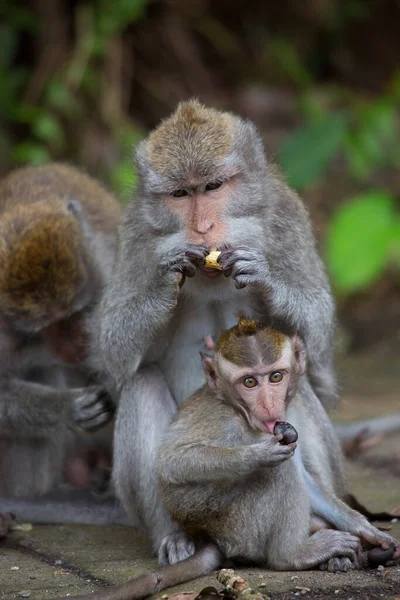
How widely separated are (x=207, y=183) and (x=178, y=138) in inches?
11.4

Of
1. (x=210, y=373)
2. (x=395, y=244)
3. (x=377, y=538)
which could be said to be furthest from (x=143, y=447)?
(x=395, y=244)

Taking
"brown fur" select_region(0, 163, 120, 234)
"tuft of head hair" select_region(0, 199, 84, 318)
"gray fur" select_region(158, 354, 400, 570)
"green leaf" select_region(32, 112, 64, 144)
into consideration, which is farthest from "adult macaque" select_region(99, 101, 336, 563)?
"green leaf" select_region(32, 112, 64, 144)

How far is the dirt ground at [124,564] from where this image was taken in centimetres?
445

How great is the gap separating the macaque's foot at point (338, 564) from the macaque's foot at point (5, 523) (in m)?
1.90

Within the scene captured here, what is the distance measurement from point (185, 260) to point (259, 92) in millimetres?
9845

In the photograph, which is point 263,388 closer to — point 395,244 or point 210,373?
Result: point 210,373

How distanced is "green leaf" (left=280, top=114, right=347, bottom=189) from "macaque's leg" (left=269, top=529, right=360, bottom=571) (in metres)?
5.96

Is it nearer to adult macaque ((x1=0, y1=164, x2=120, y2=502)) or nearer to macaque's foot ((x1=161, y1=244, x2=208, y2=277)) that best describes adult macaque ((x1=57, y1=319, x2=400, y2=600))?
macaque's foot ((x1=161, y1=244, x2=208, y2=277))

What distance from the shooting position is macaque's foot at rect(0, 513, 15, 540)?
18.9 ft

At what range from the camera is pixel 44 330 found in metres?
6.60

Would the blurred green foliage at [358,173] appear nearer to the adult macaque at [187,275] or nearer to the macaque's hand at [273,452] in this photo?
the adult macaque at [187,275]

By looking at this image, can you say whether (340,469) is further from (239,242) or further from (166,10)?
(166,10)

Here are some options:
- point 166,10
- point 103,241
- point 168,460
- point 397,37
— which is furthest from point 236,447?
point 397,37

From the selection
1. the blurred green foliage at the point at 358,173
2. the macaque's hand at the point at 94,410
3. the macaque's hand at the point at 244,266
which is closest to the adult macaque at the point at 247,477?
the macaque's hand at the point at 244,266
